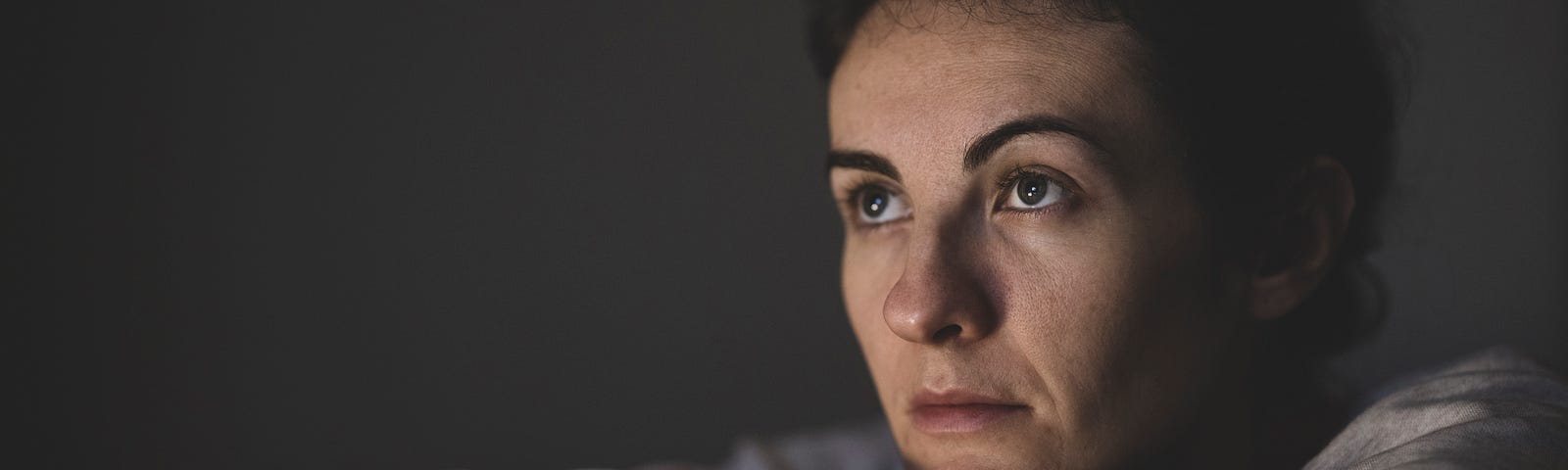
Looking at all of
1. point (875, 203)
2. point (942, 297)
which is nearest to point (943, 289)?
point (942, 297)

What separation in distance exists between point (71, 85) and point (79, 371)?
0.43 metres

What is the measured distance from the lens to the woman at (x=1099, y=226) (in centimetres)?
96

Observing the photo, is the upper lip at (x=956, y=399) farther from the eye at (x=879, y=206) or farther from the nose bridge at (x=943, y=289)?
the eye at (x=879, y=206)

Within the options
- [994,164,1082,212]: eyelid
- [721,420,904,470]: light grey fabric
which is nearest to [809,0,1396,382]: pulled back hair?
[994,164,1082,212]: eyelid

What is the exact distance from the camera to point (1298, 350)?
1.22 m

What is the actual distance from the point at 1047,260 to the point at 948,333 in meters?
0.10

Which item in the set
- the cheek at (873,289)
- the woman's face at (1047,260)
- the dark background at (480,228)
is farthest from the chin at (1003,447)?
the dark background at (480,228)

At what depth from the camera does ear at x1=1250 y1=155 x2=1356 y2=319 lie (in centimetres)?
107

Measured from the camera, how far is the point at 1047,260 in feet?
3.15

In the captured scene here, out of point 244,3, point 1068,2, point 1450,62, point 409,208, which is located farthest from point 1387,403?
point 244,3

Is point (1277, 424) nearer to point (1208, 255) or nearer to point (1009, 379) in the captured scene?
point (1208, 255)

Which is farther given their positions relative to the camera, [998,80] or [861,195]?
[861,195]

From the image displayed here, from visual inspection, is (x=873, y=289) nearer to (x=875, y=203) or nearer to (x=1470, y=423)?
(x=875, y=203)

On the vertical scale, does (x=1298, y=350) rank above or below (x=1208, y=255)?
below
